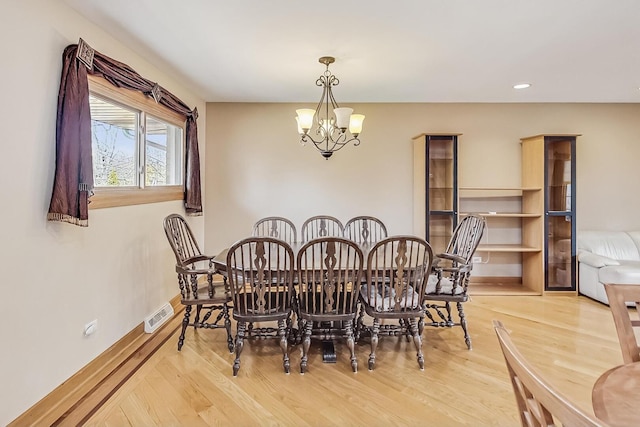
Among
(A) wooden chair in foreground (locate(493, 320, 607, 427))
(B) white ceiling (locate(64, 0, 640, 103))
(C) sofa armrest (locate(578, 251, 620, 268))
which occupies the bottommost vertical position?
(C) sofa armrest (locate(578, 251, 620, 268))

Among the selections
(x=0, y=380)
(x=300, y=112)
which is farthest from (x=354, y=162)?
(x=0, y=380)

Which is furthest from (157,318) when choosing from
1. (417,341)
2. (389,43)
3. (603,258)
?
(603,258)

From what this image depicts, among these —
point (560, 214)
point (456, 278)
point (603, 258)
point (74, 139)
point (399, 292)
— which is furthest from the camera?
point (560, 214)

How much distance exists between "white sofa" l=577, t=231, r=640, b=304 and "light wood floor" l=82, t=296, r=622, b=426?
0.93m

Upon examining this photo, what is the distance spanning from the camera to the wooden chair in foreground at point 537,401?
54 cm

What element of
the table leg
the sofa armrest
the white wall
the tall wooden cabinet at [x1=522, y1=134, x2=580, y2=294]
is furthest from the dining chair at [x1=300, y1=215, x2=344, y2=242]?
the sofa armrest

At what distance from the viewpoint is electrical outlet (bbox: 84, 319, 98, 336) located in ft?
8.09

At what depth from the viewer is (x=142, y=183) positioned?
10.8ft

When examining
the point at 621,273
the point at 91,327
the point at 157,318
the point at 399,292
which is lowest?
the point at 157,318

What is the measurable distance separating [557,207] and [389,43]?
3.26 metres

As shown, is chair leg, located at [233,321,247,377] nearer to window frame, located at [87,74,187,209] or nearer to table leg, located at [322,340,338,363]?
table leg, located at [322,340,338,363]

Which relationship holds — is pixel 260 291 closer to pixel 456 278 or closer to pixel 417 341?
pixel 417 341

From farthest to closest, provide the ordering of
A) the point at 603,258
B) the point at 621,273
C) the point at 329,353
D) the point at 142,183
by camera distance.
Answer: the point at 603,258, the point at 621,273, the point at 142,183, the point at 329,353

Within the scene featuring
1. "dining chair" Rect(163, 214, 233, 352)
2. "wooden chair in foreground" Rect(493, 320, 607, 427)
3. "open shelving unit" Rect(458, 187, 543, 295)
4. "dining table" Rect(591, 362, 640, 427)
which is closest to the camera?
"wooden chair in foreground" Rect(493, 320, 607, 427)
